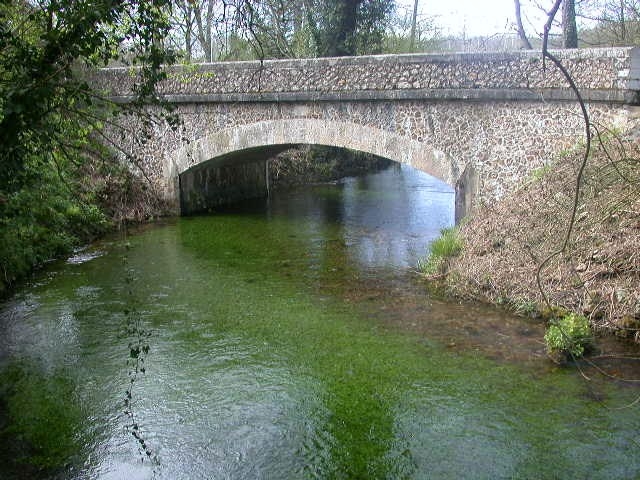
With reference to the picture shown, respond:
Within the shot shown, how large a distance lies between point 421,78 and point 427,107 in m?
0.45

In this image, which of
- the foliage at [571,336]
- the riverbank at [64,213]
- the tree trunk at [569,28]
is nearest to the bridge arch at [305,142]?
the riverbank at [64,213]

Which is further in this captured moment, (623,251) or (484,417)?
(623,251)

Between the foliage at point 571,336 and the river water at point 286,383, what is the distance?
0.19 m

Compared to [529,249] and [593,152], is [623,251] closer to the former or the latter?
[529,249]

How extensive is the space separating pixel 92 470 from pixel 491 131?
294 inches

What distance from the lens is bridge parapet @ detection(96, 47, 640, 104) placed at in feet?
29.0

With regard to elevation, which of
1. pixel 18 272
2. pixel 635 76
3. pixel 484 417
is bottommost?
pixel 484 417

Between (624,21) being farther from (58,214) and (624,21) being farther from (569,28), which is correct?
(58,214)

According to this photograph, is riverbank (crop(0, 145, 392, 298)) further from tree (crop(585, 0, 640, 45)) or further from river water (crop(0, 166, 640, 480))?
tree (crop(585, 0, 640, 45))

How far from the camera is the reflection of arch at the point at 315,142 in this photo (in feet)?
33.9

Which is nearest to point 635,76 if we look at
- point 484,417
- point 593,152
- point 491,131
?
point 593,152

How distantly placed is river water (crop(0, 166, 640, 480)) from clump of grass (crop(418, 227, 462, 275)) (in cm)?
23

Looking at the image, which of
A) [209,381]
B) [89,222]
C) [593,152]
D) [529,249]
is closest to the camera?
[209,381]

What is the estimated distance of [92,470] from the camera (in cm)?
461
